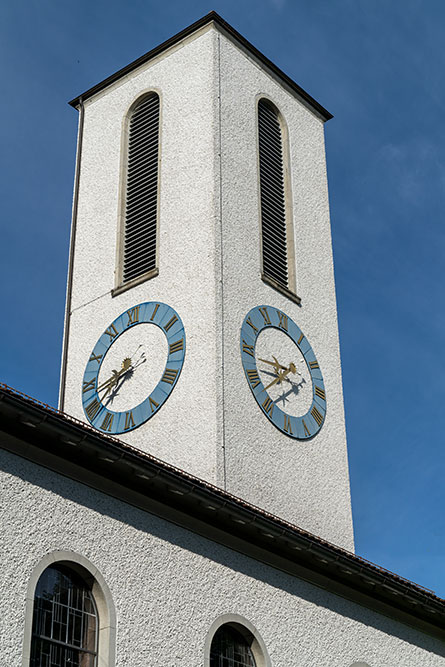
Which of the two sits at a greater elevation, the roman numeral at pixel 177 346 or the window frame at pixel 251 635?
the roman numeral at pixel 177 346

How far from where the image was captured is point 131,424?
18.9 meters

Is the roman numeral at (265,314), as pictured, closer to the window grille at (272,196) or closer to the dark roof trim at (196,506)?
the window grille at (272,196)

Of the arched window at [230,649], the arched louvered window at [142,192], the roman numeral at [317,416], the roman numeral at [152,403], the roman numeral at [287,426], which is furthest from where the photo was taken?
the arched louvered window at [142,192]

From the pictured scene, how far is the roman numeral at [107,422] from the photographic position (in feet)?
63.2

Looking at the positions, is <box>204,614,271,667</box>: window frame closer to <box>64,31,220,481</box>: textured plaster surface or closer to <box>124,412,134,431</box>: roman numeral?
<box>64,31,220,481</box>: textured plaster surface

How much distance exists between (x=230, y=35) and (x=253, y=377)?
8.43m

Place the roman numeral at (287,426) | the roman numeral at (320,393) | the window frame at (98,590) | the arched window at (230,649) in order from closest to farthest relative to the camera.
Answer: the window frame at (98,590)
the arched window at (230,649)
the roman numeral at (287,426)
the roman numeral at (320,393)

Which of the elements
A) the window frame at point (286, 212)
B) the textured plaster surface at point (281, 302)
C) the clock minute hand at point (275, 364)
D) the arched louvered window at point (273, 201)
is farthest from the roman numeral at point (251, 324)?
the arched louvered window at point (273, 201)

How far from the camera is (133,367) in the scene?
1944 centimetres

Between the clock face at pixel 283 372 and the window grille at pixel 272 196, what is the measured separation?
1.12 m

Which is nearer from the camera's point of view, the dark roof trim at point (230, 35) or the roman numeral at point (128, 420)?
the roman numeral at point (128, 420)

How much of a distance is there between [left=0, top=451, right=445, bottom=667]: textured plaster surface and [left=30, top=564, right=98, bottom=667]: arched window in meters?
0.28

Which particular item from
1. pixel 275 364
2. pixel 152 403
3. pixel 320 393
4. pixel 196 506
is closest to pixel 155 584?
pixel 196 506

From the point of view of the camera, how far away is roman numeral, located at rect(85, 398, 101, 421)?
1972 centimetres
